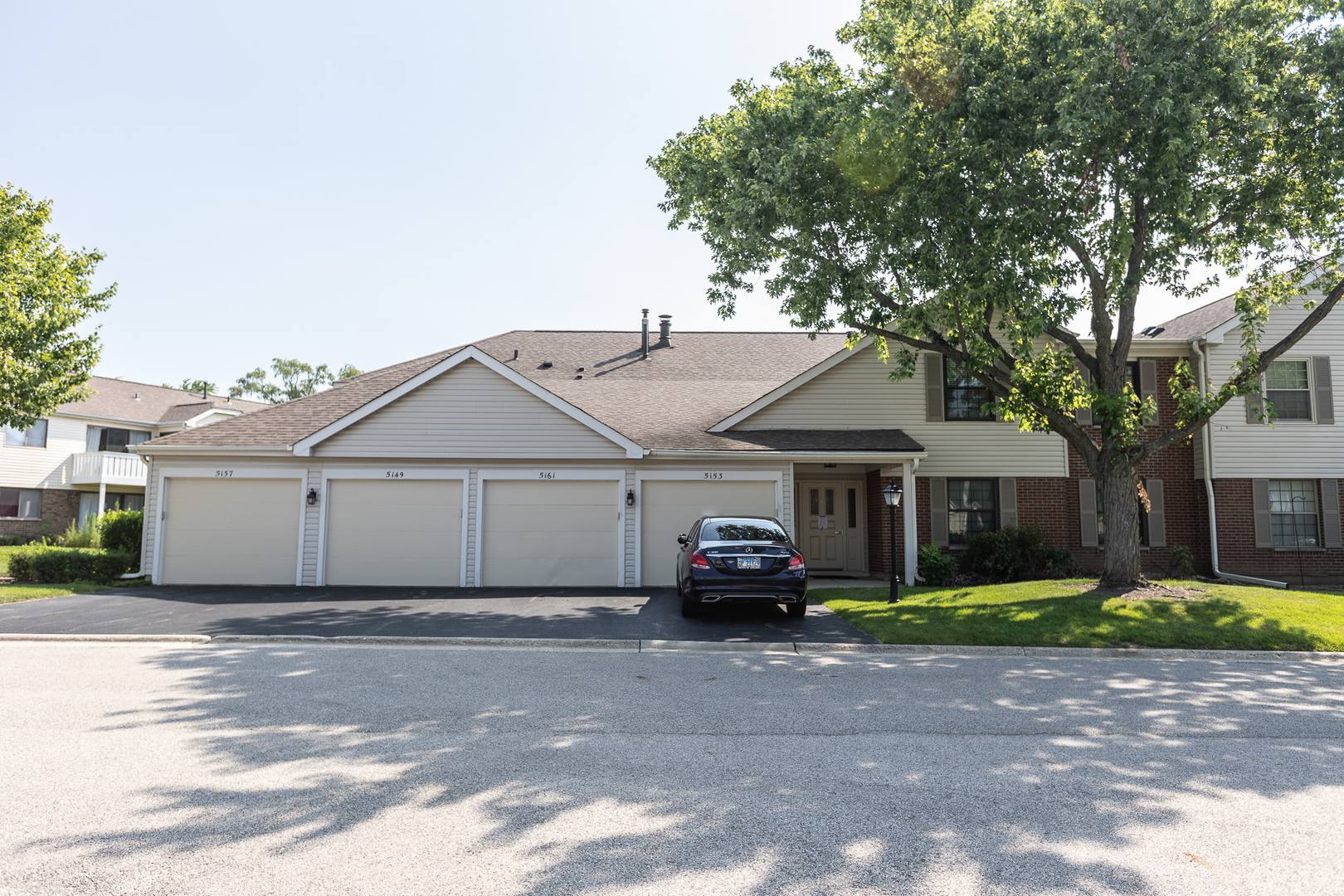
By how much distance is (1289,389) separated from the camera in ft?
61.0

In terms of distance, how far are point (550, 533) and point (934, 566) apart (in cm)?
827

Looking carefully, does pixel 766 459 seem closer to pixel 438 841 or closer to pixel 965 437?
pixel 965 437

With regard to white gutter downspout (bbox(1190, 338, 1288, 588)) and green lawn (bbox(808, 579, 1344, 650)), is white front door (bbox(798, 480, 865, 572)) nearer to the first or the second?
green lawn (bbox(808, 579, 1344, 650))

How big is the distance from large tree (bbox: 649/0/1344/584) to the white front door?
6.15m

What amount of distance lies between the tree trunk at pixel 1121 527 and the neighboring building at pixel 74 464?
2797cm

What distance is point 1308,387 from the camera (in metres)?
18.6

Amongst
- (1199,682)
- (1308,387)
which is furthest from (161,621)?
(1308,387)

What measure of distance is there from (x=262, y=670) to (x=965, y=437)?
50.2 ft

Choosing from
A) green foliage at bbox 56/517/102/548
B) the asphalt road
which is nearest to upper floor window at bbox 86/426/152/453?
green foliage at bbox 56/517/102/548

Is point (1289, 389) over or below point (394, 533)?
over

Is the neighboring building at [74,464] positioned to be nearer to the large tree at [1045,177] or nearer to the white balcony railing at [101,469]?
the white balcony railing at [101,469]

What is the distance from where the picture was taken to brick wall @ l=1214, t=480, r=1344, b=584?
1794cm

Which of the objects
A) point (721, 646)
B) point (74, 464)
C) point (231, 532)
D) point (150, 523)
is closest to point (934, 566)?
point (721, 646)

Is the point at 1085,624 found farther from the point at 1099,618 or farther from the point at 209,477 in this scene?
the point at 209,477
